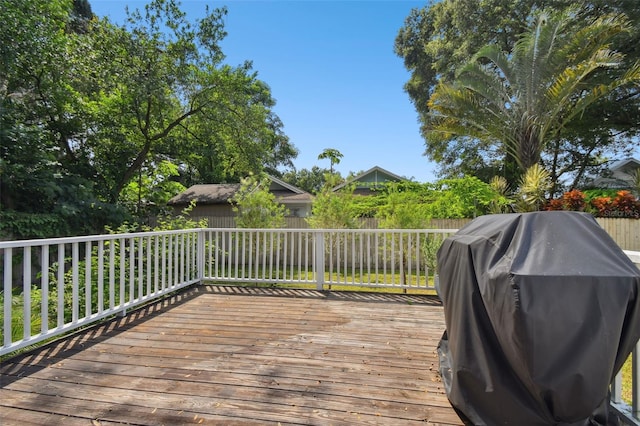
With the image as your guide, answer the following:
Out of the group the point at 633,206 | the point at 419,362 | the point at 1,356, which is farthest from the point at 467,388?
the point at 633,206

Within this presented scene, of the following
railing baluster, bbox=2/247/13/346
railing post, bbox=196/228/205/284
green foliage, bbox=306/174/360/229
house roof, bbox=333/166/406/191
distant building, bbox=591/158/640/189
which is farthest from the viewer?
house roof, bbox=333/166/406/191

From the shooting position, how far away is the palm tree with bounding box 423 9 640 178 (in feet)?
21.8

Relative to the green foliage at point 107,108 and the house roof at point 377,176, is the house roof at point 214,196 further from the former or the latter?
the house roof at point 377,176

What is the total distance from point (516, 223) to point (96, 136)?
37.8 feet

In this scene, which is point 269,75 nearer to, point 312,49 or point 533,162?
point 312,49

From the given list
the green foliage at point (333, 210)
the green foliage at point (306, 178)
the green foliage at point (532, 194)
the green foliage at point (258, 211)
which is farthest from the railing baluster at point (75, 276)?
the green foliage at point (306, 178)

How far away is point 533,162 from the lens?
25.6 ft

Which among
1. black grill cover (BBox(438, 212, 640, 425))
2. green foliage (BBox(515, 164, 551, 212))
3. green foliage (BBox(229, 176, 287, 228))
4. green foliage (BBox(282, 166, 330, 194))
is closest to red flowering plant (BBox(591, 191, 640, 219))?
green foliage (BBox(515, 164, 551, 212))

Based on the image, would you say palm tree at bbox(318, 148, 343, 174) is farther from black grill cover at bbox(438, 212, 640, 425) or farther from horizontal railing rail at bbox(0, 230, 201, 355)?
black grill cover at bbox(438, 212, 640, 425)

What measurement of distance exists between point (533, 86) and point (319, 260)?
22.7 ft

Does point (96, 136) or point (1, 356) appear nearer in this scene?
point (1, 356)

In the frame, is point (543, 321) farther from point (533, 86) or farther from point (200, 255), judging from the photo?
point (533, 86)

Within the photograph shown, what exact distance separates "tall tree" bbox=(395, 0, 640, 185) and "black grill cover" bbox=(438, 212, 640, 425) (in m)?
10.2

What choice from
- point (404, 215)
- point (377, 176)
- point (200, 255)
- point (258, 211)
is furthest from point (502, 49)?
point (200, 255)
